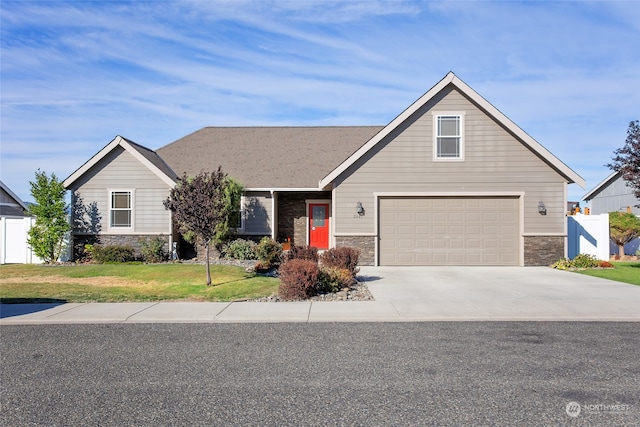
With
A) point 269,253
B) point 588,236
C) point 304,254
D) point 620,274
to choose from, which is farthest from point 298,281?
point 588,236

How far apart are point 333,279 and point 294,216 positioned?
36.4 feet

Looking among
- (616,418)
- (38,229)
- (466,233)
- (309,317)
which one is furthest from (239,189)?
(616,418)

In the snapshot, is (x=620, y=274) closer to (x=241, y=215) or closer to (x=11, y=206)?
(x=241, y=215)

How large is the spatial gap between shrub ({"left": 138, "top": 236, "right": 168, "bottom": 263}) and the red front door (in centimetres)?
693

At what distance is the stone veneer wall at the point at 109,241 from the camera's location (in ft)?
66.7

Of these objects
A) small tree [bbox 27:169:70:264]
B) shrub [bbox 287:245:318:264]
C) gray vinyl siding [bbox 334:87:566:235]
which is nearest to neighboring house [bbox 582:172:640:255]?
gray vinyl siding [bbox 334:87:566:235]

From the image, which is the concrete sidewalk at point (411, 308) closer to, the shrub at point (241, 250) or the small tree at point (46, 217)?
the shrub at point (241, 250)

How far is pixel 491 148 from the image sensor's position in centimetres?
1875

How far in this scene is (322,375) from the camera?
19.7 ft

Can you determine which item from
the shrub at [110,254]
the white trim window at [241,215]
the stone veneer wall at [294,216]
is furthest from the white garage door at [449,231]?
the shrub at [110,254]

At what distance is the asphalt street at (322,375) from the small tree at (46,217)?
12093 mm

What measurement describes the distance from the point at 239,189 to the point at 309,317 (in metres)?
12.3

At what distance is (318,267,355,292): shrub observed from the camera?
1234 cm
